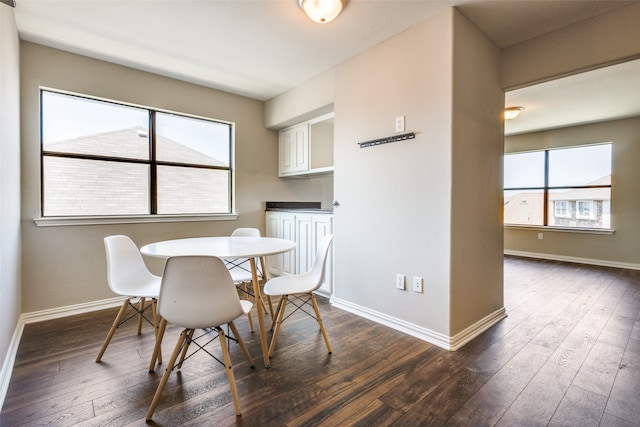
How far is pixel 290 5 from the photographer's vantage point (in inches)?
81.5

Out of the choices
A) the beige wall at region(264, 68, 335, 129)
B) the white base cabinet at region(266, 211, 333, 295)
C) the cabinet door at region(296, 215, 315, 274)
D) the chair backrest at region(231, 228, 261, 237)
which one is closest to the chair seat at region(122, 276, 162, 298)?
A: the chair backrest at region(231, 228, 261, 237)

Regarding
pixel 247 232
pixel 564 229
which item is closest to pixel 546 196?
pixel 564 229

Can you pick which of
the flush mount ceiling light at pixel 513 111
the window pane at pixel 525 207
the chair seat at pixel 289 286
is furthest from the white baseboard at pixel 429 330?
the window pane at pixel 525 207

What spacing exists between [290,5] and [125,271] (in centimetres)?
224

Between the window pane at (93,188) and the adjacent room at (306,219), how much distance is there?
0.07ft

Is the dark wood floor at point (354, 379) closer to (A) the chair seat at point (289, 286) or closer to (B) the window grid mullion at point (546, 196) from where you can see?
(A) the chair seat at point (289, 286)

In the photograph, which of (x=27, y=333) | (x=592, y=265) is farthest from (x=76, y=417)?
(x=592, y=265)

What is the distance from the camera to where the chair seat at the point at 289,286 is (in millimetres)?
2020

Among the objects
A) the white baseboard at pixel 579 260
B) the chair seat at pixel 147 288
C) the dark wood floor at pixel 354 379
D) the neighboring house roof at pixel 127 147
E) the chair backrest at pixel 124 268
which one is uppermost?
the neighboring house roof at pixel 127 147

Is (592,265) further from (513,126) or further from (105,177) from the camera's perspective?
(105,177)

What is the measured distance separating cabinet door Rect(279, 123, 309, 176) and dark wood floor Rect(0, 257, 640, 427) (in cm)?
211

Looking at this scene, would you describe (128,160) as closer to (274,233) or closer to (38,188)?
(38,188)

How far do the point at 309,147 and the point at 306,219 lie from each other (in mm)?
968

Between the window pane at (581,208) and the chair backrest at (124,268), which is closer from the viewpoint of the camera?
the chair backrest at (124,268)
